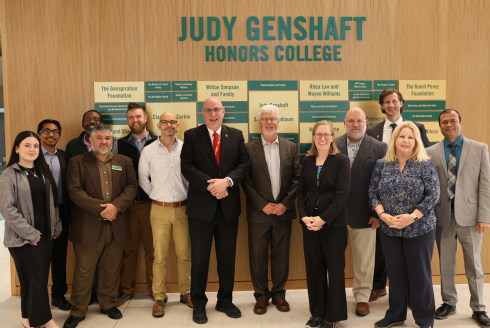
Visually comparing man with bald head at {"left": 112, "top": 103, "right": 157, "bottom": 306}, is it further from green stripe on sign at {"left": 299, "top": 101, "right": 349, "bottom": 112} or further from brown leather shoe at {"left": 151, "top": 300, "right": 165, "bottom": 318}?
green stripe on sign at {"left": 299, "top": 101, "right": 349, "bottom": 112}

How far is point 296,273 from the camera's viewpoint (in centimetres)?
410

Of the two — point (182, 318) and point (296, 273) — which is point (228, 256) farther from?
point (296, 273)

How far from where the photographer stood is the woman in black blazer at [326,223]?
2840 millimetres

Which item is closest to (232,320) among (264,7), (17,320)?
(17,320)

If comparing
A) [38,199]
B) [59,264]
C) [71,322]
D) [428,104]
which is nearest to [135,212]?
[59,264]

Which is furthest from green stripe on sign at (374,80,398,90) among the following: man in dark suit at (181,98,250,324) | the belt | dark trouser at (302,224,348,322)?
the belt

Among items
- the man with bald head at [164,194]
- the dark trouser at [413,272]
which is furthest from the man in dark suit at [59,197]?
the dark trouser at [413,272]

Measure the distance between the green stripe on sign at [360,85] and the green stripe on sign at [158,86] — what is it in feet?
7.21

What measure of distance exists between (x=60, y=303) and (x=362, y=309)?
3.11 m

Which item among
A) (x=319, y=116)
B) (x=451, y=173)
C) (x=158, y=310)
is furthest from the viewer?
(x=319, y=116)

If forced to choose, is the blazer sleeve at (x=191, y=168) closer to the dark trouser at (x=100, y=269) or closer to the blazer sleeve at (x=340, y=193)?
the dark trouser at (x=100, y=269)

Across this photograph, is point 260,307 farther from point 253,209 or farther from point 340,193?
point 340,193

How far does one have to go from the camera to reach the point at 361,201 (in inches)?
128

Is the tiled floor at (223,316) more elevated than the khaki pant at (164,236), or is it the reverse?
the khaki pant at (164,236)
